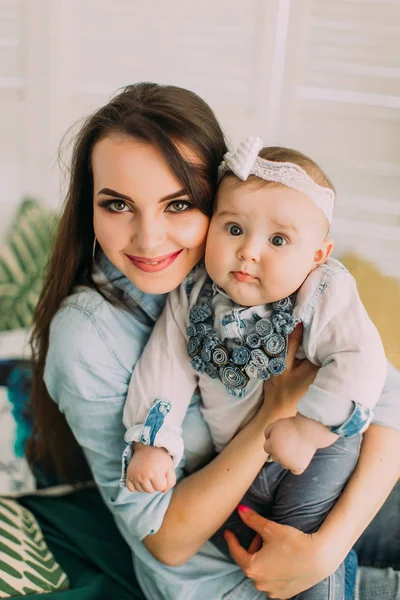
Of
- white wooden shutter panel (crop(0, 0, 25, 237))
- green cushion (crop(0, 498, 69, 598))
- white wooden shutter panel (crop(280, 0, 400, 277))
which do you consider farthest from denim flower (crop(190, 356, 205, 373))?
white wooden shutter panel (crop(0, 0, 25, 237))

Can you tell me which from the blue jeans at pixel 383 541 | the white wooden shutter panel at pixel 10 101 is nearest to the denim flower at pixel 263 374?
the blue jeans at pixel 383 541

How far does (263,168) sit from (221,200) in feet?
0.31

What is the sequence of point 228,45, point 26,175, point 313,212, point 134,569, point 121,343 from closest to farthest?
point 313,212, point 121,343, point 134,569, point 228,45, point 26,175

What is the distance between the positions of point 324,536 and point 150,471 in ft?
1.21

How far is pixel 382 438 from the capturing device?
133cm

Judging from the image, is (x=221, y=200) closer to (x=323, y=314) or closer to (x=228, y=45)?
(x=323, y=314)

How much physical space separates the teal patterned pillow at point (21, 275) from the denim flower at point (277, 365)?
1.14 m

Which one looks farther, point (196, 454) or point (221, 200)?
point (196, 454)

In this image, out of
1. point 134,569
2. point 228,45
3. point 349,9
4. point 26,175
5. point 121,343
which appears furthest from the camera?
point 26,175

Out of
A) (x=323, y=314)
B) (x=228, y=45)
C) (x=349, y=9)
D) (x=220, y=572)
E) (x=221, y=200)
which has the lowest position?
(x=220, y=572)

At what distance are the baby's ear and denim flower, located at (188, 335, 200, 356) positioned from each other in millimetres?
259

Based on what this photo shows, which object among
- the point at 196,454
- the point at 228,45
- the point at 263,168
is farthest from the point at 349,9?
the point at 196,454

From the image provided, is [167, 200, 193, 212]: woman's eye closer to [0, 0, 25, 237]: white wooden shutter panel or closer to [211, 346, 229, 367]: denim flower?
[211, 346, 229, 367]: denim flower

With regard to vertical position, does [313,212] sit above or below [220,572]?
above
